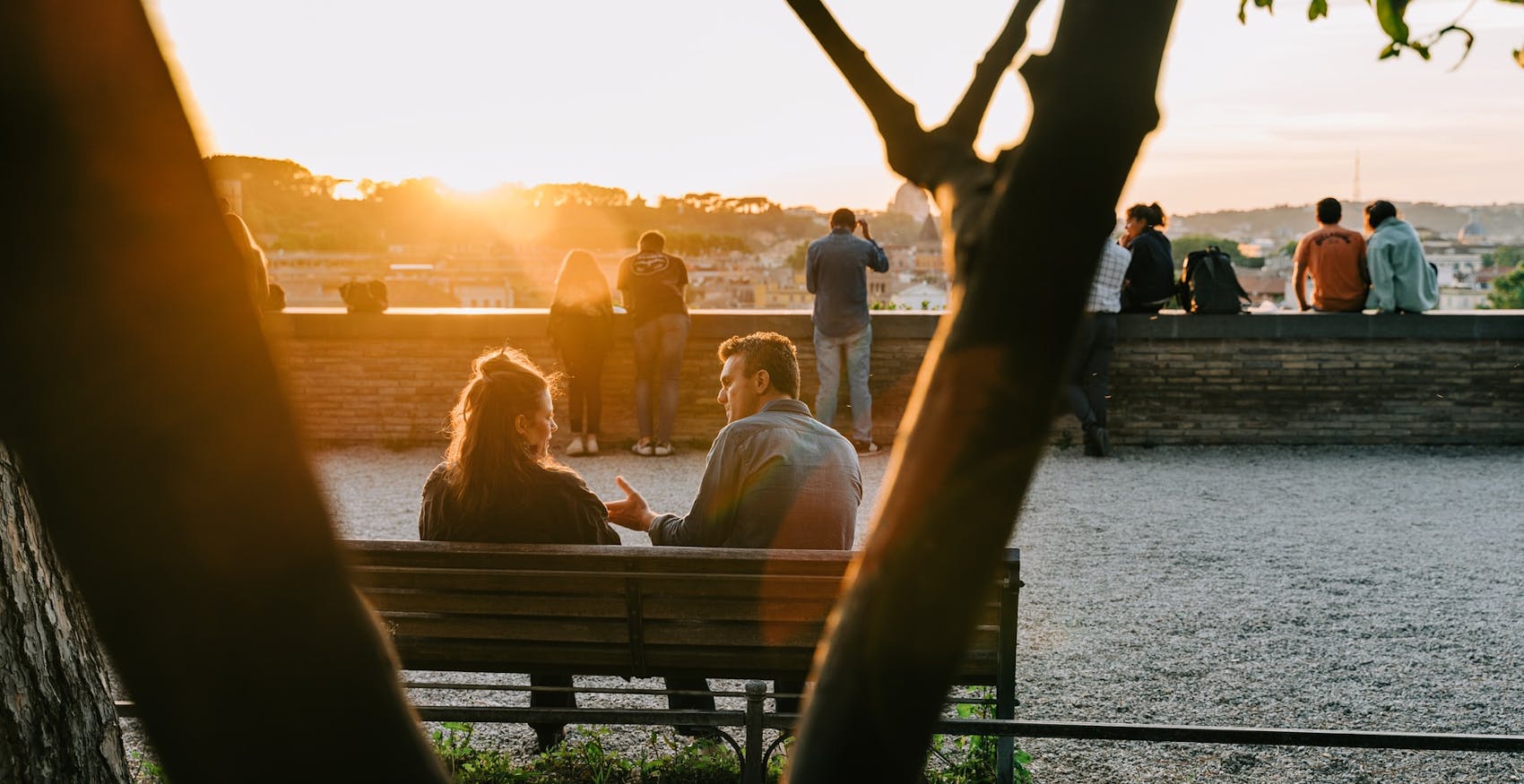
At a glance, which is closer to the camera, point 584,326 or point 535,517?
point 535,517

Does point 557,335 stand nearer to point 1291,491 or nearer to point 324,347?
point 324,347

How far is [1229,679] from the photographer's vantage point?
530 cm

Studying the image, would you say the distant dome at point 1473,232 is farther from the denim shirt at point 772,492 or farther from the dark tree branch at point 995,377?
the dark tree branch at point 995,377

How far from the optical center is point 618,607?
3.63 meters

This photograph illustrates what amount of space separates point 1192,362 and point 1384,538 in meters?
3.52

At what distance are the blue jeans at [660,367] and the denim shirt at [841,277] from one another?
1.18 meters

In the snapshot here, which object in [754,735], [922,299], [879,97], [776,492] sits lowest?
[754,735]

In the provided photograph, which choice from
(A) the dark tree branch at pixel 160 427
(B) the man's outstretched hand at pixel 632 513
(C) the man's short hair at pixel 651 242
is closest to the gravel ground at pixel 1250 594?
(B) the man's outstretched hand at pixel 632 513

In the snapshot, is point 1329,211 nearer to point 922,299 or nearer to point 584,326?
point 922,299

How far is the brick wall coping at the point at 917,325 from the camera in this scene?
11.2m

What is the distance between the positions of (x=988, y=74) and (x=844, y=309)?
9.17 m

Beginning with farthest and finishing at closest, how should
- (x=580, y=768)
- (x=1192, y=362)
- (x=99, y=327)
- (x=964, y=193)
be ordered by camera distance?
(x=1192, y=362), (x=580, y=768), (x=964, y=193), (x=99, y=327)

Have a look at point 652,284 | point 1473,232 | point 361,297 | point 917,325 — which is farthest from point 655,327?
point 1473,232

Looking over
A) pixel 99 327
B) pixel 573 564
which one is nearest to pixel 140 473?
pixel 99 327
